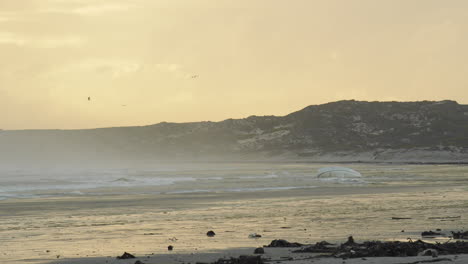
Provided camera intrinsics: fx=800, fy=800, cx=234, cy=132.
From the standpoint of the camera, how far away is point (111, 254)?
59.5 ft

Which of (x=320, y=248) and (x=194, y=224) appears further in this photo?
(x=194, y=224)

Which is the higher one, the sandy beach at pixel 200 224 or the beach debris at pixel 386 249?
the sandy beach at pixel 200 224

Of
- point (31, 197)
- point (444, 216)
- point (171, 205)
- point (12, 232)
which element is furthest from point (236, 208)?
point (31, 197)

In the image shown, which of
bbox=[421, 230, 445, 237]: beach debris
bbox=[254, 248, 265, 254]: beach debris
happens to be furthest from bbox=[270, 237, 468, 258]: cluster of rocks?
bbox=[421, 230, 445, 237]: beach debris

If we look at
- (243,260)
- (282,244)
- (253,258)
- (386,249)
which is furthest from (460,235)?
(243,260)

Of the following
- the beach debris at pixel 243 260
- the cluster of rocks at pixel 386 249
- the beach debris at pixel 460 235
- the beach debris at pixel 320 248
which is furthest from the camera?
the beach debris at pixel 460 235

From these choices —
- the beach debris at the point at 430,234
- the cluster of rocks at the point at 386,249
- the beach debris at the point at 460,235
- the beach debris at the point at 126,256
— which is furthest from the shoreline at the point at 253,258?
the beach debris at the point at 430,234

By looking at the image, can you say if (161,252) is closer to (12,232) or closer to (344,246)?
(344,246)

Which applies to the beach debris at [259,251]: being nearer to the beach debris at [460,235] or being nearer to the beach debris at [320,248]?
the beach debris at [320,248]

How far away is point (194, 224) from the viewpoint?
999 inches

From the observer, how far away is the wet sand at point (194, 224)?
18.7 m

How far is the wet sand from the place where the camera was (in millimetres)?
18703

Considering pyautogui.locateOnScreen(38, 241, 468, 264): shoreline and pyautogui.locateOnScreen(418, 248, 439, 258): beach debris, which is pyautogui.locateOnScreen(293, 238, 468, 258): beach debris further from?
pyautogui.locateOnScreen(38, 241, 468, 264): shoreline

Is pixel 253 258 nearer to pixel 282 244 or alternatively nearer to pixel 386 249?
pixel 282 244
